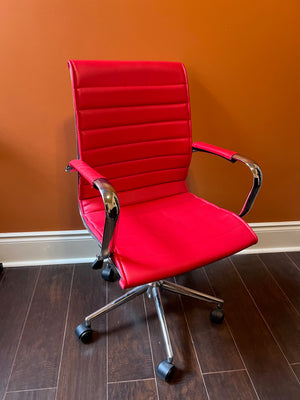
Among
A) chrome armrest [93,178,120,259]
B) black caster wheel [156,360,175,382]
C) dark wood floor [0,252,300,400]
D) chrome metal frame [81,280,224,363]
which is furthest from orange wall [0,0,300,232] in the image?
black caster wheel [156,360,175,382]

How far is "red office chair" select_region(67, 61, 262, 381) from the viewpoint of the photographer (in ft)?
3.53

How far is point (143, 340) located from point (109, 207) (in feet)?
2.43

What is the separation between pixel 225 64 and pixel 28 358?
1519 millimetres

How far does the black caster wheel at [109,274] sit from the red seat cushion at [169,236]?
47cm

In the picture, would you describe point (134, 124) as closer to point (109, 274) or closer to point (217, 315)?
point (109, 274)

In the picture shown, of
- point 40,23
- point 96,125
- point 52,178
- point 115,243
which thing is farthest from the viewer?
point 52,178

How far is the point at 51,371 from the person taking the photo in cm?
124

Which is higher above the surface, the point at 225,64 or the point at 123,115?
the point at 225,64

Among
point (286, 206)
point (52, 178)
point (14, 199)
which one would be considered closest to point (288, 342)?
point (286, 206)

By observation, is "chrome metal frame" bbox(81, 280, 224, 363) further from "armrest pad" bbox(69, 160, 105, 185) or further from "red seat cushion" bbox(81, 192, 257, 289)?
"armrest pad" bbox(69, 160, 105, 185)

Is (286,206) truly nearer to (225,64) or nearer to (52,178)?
(225,64)

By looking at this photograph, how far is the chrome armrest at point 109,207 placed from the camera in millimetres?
915

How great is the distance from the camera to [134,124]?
51.3 inches

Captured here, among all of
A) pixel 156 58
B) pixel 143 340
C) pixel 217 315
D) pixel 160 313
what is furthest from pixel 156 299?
pixel 156 58
